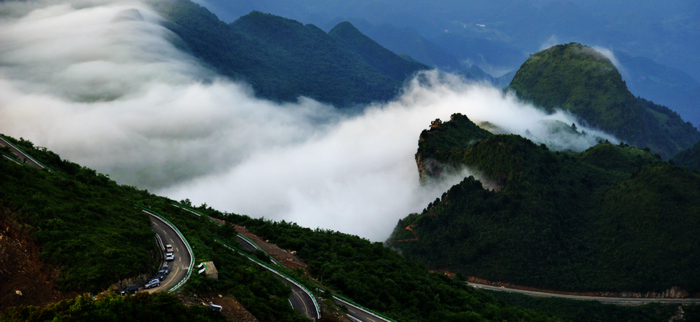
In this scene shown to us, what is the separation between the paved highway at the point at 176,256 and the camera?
145 ft

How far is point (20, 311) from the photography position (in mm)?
32406

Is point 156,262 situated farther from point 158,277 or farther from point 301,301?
point 301,301

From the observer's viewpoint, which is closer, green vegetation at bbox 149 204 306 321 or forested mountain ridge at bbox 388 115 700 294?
green vegetation at bbox 149 204 306 321

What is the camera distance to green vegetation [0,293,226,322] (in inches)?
1257

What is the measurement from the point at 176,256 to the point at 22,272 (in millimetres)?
13929

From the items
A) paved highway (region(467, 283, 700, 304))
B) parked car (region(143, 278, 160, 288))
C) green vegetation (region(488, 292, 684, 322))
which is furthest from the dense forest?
paved highway (region(467, 283, 700, 304))

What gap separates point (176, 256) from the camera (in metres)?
51.2

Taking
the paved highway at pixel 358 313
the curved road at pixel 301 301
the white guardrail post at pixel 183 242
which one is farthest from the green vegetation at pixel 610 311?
the white guardrail post at pixel 183 242

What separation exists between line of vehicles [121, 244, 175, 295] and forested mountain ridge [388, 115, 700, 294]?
8655cm

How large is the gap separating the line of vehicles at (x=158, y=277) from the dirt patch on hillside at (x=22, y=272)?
3.99m

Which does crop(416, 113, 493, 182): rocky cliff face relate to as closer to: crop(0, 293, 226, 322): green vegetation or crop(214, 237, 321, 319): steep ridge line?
crop(214, 237, 321, 319): steep ridge line

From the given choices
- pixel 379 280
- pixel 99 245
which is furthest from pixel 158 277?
pixel 379 280

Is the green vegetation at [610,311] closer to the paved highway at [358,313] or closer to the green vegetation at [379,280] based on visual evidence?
the green vegetation at [379,280]

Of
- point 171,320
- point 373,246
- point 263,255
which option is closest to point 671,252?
point 373,246
